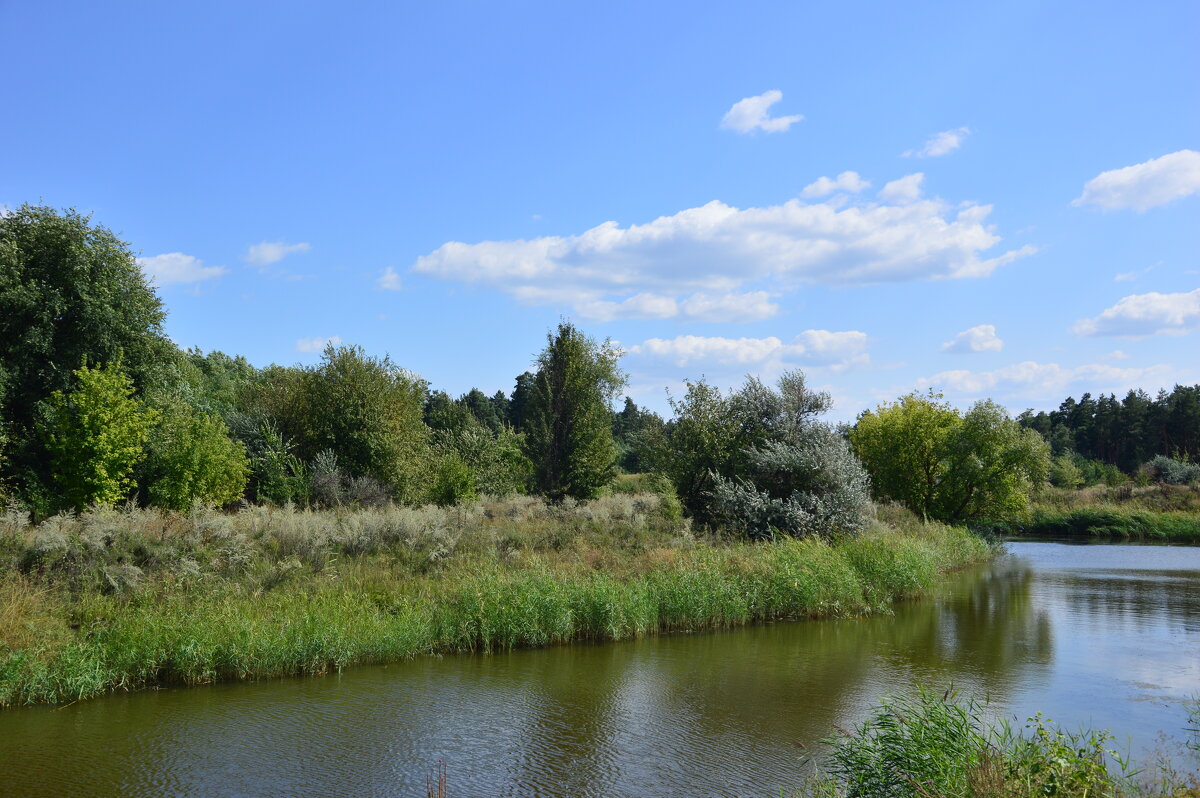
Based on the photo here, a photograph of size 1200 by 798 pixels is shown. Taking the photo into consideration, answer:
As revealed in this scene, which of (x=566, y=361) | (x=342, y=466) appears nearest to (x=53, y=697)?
(x=342, y=466)

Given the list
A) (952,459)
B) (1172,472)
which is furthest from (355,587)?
(1172,472)

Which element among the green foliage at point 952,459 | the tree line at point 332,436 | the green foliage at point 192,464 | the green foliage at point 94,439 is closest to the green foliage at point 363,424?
the tree line at point 332,436

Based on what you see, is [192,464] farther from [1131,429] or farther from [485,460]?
[1131,429]

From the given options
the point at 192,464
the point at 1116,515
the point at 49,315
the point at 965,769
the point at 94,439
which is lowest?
the point at 1116,515

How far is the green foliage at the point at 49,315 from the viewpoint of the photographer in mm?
22266

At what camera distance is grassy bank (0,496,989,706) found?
12641 mm

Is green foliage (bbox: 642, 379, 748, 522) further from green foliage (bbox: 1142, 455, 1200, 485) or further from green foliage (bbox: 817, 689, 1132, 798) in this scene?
green foliage (bbox: 1142, 455, 1200, 485)

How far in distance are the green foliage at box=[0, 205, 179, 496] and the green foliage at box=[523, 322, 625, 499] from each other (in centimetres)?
1513

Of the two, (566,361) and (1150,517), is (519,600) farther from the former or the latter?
(1150,517)

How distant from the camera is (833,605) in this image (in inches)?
753

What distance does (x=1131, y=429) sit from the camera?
71.2 meters

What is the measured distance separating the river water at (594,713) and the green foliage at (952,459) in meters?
18.0

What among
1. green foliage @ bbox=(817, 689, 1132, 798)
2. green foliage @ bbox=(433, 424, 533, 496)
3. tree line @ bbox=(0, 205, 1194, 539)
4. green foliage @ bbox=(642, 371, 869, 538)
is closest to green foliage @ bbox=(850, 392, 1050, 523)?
tree line @ bbox=(0, 205, 1194, 539)

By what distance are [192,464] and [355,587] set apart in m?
8.35
